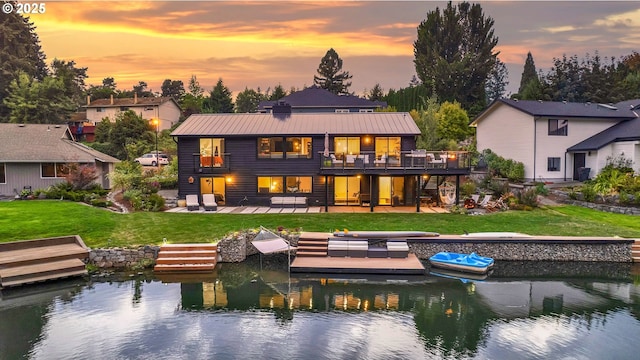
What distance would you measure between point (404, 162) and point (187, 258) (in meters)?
12.5

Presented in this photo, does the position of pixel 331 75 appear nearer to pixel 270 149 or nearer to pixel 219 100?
pixel 219 100

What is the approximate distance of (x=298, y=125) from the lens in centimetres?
2580

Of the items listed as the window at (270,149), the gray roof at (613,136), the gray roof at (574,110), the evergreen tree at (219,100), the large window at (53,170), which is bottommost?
the large window at (53,170)

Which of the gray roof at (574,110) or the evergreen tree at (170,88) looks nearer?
the gray roof at (574,110)

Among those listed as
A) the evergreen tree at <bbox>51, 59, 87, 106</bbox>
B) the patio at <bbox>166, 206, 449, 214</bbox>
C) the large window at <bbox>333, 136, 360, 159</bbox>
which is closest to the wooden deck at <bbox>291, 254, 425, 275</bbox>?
the patio at <bbox>166, 206, 449, 214</bbox>

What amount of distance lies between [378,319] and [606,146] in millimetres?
24426

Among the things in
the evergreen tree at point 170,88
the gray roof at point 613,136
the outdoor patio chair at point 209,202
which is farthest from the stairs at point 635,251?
the evergreen tree at point 170,88

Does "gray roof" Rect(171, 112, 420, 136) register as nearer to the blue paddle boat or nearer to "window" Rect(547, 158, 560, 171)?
the blue paddle boat

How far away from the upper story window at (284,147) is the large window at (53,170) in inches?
501

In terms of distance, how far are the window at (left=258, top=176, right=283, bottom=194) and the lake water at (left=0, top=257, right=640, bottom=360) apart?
30.9ft

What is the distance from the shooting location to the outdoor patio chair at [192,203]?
904 inches

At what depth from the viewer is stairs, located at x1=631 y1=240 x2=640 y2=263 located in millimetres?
16906

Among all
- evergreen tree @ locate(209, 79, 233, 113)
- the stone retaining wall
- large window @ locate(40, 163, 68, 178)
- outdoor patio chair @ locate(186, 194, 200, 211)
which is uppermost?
evergreen tree @ locate(209, 79, 233, 113)

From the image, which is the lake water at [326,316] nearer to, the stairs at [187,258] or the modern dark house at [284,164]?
the stairs at [187,258]
